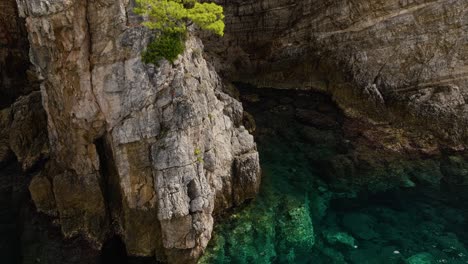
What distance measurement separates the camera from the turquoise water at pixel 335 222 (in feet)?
66.7

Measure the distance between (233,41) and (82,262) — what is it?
3224 centimetres

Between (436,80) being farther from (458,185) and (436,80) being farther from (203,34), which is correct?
(203,34)

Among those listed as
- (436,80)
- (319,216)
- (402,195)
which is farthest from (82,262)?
(436,80)

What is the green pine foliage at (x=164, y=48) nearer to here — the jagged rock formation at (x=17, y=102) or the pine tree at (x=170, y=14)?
the pine tree at (x=170, y=14)

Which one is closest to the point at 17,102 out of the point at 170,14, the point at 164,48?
the point at 164,48

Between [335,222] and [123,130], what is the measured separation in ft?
44.5

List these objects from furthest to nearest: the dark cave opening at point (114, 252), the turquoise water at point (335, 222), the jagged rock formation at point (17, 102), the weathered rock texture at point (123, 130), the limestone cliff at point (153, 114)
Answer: the jagged rock formation at point (17, 102) < the turquoise water at point (335, 222) < the dark cave opening at point (114, 252) < the limestone cliff at point (153, 114) < the weathered rock texture at point (123, 130)

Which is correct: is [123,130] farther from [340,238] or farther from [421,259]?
[421,259]

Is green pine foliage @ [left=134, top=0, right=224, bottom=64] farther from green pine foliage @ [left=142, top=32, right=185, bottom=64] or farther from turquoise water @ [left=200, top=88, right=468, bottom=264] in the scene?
turquoise water @ [left=200, top=88, right=468, bottom=264]

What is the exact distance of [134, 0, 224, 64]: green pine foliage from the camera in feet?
58.9

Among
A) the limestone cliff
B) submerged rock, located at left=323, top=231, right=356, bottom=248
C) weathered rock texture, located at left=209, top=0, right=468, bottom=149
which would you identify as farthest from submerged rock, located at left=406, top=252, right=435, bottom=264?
weathered rock texture, located at left=209, top=0, right=468, bottom=149

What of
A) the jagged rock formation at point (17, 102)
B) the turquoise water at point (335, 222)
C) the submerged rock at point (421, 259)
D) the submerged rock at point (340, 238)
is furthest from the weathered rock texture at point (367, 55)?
the jagged rock formation at point (17, 102)

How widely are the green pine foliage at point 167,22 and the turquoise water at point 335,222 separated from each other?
10.1 meters

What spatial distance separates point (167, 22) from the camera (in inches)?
741
